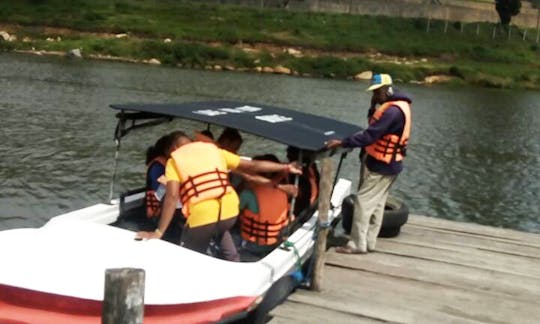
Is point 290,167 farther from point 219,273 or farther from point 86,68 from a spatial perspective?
point 86,68

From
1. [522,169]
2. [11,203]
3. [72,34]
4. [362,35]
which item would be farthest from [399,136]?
[362,35]

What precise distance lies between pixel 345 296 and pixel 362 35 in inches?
2642

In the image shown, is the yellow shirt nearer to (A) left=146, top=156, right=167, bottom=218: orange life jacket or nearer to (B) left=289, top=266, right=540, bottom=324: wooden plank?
(B) left=289, top=266, right=540, bottom=324: wooden plank

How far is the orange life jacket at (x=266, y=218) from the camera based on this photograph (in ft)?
24.5

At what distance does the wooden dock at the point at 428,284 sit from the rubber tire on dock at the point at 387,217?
0.14 metres

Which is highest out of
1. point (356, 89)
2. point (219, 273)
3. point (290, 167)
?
point (290, 167)

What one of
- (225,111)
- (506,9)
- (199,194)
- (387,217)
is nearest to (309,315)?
(199,194)

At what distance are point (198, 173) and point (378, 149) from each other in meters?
2.52

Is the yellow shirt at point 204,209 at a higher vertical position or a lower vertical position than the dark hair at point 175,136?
lower

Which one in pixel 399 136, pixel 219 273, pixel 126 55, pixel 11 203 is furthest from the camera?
pixel 126 55

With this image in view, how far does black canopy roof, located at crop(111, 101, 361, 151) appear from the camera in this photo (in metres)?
7.42

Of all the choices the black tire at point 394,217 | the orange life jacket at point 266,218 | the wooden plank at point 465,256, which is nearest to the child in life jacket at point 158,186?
the orange life jacket at point 266,218

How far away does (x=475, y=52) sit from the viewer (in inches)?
2857

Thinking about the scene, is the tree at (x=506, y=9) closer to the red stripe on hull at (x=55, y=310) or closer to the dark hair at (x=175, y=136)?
the dark hair at (x=175, y=136)
